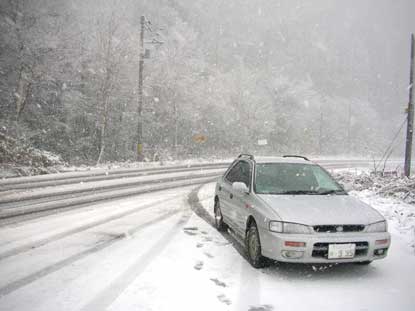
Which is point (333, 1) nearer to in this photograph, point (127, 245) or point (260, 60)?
point (260, 60)

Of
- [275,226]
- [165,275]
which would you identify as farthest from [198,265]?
[275,226]

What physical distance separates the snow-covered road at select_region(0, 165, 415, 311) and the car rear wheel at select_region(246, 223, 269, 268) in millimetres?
102

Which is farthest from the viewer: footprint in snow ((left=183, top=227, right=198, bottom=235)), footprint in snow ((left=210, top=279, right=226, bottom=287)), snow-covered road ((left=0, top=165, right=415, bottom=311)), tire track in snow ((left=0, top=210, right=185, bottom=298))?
footprint in snow ((left=183, top=227, right=198, bottom=235))

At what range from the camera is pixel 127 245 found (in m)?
6.03

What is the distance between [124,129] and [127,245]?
70.7ft

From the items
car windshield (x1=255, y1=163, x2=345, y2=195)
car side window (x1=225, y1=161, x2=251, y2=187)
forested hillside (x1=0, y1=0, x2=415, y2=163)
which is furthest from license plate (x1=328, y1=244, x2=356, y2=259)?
forested hillside (x1=0, y1=0, x2=415, y2=163)

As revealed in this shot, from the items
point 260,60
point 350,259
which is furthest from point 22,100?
point 260,60

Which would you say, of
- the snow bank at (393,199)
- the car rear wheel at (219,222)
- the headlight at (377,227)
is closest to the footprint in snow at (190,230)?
the car rear wheel at (219,222)

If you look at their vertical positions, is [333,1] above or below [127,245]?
above

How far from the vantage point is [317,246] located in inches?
181

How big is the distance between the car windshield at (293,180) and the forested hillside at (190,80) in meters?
17.2

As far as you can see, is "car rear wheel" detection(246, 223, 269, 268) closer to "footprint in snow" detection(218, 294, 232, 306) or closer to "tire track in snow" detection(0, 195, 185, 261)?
"footprint in snow" detection(218, 294, 232, 306)

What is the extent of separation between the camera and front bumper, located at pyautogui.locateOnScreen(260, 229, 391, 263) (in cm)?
458

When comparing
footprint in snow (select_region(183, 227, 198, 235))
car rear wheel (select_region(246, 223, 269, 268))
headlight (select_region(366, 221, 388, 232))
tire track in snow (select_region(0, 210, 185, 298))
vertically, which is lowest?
footprint in snow (select_region(183, 227, 198, 235))
